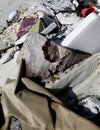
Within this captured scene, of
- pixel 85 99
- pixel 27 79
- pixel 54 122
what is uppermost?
pixel 27 79

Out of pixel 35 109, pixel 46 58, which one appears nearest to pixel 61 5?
A: pixel 46 58

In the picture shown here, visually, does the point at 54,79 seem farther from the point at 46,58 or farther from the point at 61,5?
the point at 61,5

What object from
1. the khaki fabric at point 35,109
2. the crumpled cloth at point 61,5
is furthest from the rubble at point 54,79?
the crumpled cloth at point 61,5

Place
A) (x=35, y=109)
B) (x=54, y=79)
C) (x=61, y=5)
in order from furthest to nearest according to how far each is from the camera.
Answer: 1. (x=61, y=5)
2. (x=54, y=79)
3. (x=35, y=109)

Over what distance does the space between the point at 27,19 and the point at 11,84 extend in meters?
2.00

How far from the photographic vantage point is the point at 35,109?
12.9 feet

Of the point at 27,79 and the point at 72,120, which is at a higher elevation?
the point at 27,79

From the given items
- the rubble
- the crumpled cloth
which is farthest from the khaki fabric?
the crumpled cloth

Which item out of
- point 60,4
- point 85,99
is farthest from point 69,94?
point 60,4

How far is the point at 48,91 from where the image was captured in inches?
162

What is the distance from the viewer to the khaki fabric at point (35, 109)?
3.77m

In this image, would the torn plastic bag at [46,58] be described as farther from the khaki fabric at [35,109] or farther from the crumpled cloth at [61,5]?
the crumpled cloth at [61,5]

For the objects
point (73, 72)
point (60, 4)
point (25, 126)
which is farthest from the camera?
point (60, 4)

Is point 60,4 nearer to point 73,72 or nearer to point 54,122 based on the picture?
point 73,72
